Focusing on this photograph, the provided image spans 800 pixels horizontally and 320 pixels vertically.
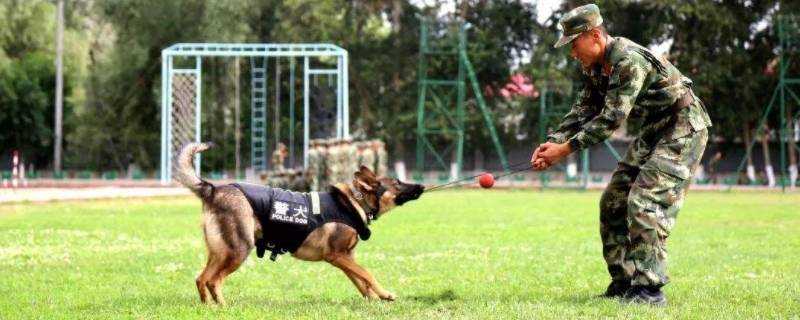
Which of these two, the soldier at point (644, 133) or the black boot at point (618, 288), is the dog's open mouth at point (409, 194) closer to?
the soldier at point (644, 133)

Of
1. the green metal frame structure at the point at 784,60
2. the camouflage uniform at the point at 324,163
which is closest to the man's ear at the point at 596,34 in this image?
the camouflage uniform at the point at 324,163

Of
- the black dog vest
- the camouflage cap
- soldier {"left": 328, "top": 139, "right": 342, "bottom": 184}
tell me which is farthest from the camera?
soldier {"left": 328, "top": 139, "right": 342, "bottom": 184}

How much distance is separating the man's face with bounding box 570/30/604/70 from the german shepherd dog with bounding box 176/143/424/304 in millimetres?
1564

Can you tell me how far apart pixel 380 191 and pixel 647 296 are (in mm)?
2078

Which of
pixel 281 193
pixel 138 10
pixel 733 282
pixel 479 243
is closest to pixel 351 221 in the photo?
pixel 281 193

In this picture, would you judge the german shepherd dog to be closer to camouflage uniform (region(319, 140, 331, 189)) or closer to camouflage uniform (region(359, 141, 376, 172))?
camouflage uniform (region(319, 140, 331, 189))

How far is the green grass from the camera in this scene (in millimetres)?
7676

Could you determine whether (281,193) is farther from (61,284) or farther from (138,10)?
(138,10)

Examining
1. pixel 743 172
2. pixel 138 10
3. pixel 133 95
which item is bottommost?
pixel 743 172

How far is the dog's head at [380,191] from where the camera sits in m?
8.34

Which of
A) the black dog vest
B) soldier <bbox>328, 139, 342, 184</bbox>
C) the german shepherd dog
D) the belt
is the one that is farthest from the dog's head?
soldier <bbox>328, 139, 342, 184</bbox>

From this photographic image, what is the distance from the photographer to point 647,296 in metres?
7.80

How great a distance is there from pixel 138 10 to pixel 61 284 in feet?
135

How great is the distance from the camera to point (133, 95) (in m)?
50.4
